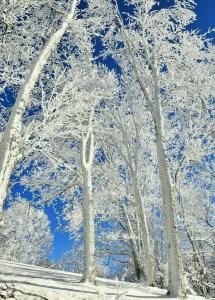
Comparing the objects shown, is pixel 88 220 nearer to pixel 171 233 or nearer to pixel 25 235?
pixel 171 233

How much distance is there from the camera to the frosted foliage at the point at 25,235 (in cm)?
3259

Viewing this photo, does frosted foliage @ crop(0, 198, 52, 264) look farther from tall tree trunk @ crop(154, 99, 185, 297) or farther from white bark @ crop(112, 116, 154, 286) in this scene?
tall tree trunk @ crop(154, 99, 185, 297)

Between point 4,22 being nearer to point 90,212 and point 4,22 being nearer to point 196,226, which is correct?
point 90,212

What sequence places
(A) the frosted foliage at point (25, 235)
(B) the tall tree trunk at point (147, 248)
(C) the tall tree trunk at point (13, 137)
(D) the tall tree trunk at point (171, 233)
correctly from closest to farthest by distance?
(C) the tall tree trunk at point (13, 137), (D) the tall tree trunk at point (171, 233), (B) the tall tree trunk at point (147, 248), (A) the frosted foliage at point (25, 235)

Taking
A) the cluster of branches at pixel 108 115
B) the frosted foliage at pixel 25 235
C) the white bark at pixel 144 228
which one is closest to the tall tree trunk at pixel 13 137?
the cluster of branches at pixel 108 115

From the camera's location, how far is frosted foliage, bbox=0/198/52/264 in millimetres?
32594

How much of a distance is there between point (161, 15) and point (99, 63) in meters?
3.85

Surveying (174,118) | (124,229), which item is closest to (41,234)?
(124,229)

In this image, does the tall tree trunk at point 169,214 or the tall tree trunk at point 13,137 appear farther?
the tall tree trunk at point 169,214

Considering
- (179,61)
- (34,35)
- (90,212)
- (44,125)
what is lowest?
(90,212)

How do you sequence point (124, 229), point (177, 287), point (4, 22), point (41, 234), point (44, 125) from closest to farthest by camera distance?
point (44, 125)
point (4, 22)
point (177, 287)
point (124, 229)
point (41, 234)

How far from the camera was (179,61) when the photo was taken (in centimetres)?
1208

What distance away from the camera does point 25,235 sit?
33844 millimetres

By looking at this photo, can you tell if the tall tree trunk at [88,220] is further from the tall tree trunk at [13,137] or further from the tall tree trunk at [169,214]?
the tall tree trunk at [13,137]
